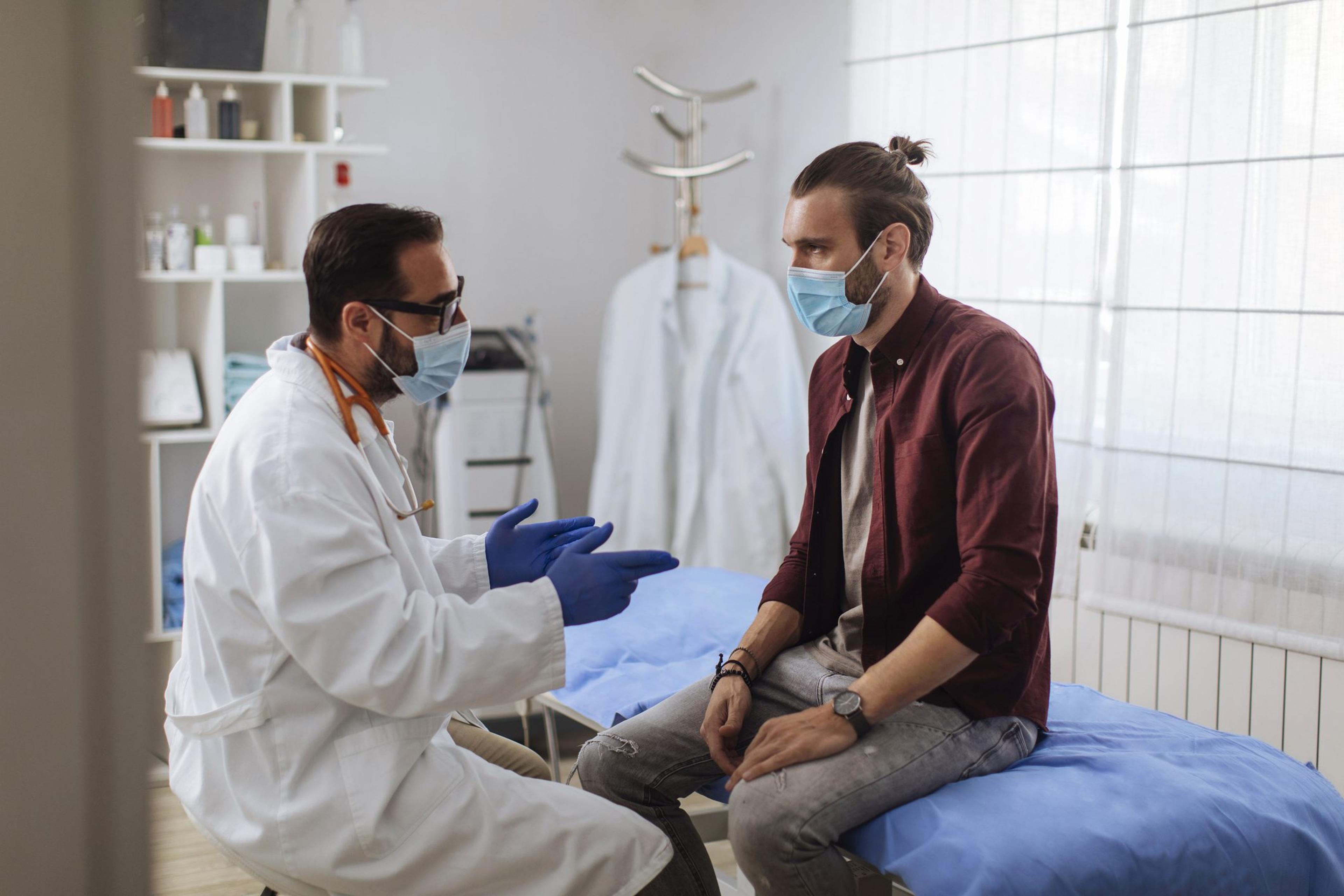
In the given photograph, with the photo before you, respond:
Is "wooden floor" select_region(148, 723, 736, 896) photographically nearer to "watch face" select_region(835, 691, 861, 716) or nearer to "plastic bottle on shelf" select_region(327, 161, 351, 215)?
"watch face" select_region(835, 691, 861, 716)

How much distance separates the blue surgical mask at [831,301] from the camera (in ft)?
5.59

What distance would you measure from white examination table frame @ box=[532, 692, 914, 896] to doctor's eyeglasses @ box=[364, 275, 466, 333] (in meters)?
0.71

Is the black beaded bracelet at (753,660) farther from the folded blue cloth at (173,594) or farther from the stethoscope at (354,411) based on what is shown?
the folded blue cloth at (173,594)

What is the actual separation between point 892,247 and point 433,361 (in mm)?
718

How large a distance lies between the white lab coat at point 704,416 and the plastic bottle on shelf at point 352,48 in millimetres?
1006

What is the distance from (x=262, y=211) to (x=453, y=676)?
2357 mm

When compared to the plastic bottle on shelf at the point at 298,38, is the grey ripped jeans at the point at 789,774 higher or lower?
lower

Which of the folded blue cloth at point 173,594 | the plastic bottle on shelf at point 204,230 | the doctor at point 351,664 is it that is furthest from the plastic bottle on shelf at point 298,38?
the doctor at point 351,664

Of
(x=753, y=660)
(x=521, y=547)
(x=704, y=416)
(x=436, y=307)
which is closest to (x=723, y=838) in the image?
(x=753, y=660)

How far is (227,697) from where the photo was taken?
4.59 feet

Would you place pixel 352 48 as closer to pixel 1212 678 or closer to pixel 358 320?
pixel 358 320

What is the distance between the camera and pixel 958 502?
1.53 metres

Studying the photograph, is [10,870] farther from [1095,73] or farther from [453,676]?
[1095,73]

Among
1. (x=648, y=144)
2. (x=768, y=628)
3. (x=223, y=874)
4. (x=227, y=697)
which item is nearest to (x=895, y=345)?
(x=768, y=628)
